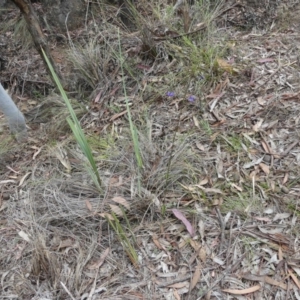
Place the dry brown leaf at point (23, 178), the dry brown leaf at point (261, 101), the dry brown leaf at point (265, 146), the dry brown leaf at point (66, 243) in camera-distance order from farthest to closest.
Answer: the dry brown leaf at point (261, 101) < the dry brown leaf at point (23, 178) < the dry brown leaf at point (265, 146) < the dry brown leaf at point (66, 243)

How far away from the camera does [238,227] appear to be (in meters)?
1.85

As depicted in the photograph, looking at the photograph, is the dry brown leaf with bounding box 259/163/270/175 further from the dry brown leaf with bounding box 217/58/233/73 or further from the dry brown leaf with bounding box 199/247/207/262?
the dry brown leaf with bounding box 217/58/233/73

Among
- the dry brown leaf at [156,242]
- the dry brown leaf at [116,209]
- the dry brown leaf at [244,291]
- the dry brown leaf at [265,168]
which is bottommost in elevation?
the dry brown leaf at [244,291]

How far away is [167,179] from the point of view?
6.53 feet

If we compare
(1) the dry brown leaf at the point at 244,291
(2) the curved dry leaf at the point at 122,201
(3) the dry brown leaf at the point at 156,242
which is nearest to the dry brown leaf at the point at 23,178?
(2) the curved dry leaf at the point at 122,201

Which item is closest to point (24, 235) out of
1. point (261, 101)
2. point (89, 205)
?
point (89, 205)

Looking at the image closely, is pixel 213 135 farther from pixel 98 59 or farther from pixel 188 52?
pixel 98 59

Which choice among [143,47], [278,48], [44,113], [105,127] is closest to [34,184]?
[105,127]

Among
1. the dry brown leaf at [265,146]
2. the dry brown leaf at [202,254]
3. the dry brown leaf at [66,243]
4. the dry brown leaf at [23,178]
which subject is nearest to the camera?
the dry brown leaf at [202,254]

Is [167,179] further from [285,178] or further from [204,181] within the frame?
[285,178]

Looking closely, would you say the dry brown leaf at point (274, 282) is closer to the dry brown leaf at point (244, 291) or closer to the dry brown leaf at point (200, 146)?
the dry brown leaf at point (244, 291)

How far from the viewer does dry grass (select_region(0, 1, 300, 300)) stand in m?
1.75

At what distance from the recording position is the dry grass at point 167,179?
1746mm

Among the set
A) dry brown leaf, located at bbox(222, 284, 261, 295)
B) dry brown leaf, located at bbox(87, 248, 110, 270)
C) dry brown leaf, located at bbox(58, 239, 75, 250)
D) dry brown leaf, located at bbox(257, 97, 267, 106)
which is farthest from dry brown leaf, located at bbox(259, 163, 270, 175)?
dry brown leaf, located at bbox(58, 239, 75, 250)
